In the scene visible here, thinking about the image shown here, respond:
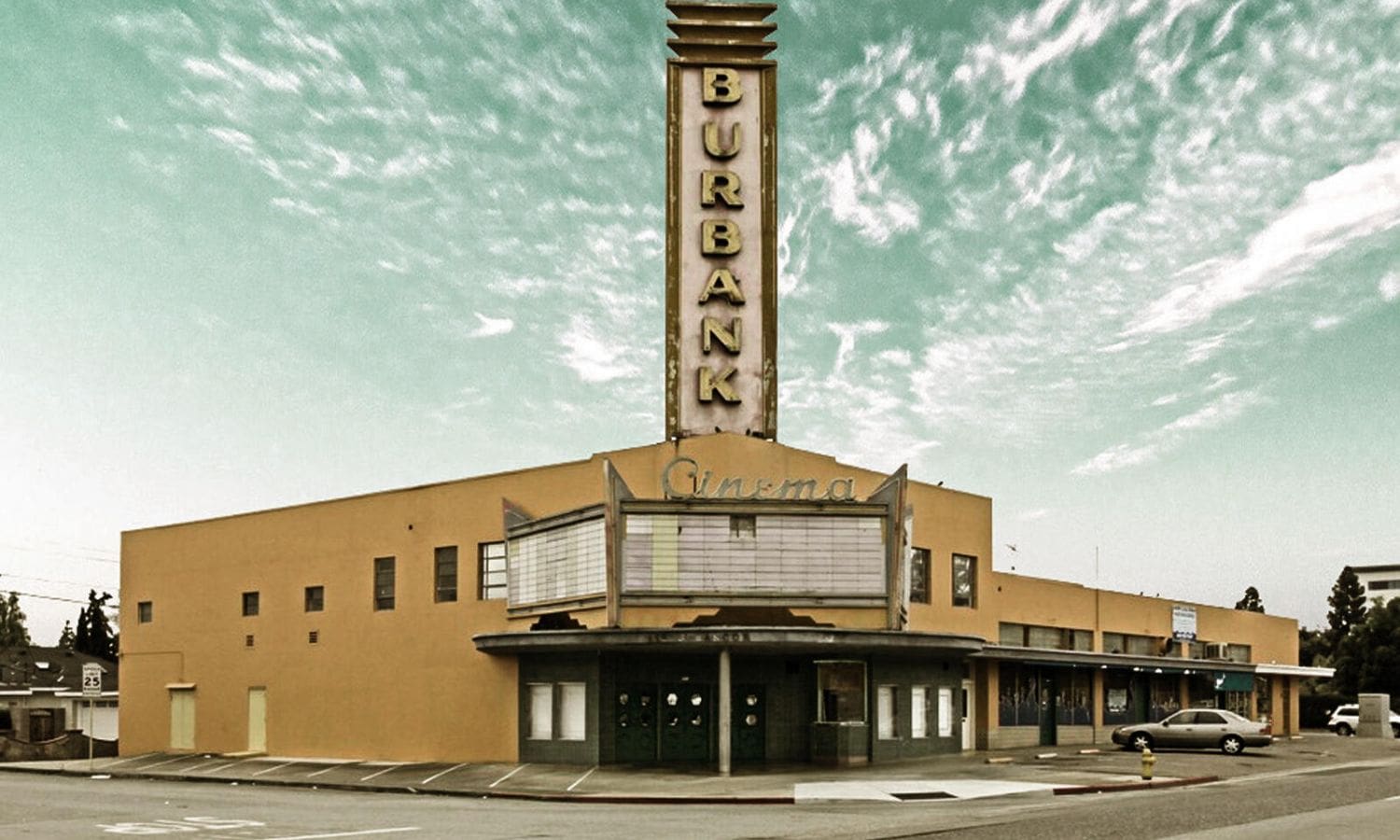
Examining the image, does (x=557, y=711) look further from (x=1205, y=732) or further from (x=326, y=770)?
(x=1205, y=732)

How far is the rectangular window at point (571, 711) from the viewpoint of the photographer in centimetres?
3622

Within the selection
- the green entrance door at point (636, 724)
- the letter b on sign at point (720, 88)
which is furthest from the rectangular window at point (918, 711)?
the letter b on sign at point (720, 88)

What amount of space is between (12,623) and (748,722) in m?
128

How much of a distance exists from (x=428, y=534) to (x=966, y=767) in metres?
16.9

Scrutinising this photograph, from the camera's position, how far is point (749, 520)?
33.5 meters

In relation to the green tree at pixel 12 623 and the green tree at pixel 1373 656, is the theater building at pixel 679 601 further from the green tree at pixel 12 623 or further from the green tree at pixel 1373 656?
the green tree at pixel 12 623

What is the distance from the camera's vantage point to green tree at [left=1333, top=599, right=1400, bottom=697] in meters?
91.8

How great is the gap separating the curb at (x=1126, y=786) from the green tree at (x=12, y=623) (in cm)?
13035

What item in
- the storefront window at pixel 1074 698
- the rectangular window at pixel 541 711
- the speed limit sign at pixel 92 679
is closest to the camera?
the rectangular window at pixel 541 711

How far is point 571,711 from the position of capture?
3656cm

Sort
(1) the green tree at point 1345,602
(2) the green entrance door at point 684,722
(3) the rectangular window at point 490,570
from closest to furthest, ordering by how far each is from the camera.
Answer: (2) the green entrance door at point 684,722, (3) the rectangular window at point 490,570, (1) the green tree at point 1345,602

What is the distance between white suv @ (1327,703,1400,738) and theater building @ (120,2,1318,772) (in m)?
24.9

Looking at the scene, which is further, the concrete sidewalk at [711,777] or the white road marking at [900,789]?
the concrete sidewalk at [711,777]

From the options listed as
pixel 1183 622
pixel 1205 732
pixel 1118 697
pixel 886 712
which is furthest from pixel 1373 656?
pixel 886 712
